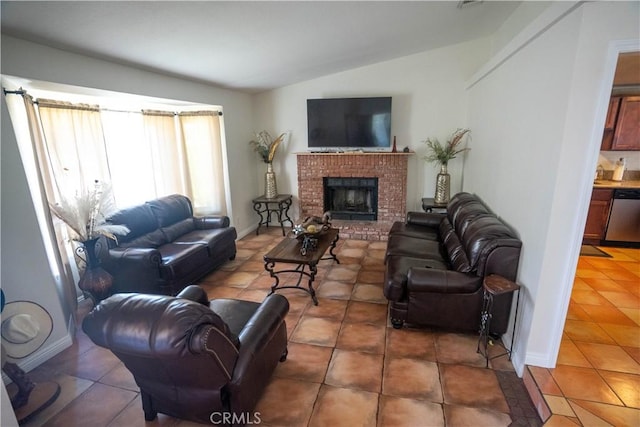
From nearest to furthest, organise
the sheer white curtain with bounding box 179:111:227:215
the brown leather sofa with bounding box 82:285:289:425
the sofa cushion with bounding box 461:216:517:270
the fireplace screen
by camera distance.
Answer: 1. the brown leather sofa with bounding box 82:285:289:425
2. the sofa cushion with bounding box 461:216:517:270
3. the sheer white curtain with bounding box 179:111:227:215
4. the fireplace screen

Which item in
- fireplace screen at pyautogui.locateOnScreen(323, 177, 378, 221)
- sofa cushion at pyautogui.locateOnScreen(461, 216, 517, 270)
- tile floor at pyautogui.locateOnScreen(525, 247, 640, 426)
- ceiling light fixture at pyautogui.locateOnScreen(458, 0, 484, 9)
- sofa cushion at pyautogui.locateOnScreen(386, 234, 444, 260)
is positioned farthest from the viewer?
fireplace screen at pyautogui.locateOnScreen(323, 177, 378, 221)

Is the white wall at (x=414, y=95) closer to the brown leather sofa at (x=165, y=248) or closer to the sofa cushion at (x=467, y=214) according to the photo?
the sofa cushion at (x=467, y=214)

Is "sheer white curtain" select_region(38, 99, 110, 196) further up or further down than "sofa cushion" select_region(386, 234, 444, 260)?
further up

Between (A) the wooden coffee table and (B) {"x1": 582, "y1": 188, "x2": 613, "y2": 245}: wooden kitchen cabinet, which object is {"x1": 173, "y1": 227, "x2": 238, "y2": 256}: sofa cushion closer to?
(A) the wooden coffee table

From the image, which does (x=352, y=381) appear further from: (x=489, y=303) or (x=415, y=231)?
(x=415, y=231)

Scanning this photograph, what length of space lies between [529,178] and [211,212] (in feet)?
13.9

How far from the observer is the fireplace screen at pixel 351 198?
5.31 meters

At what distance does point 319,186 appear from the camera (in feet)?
17.6

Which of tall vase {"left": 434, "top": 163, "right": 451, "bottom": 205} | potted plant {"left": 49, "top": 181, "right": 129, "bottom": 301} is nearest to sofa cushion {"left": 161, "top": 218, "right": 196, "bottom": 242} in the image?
potted plant {"left": 49, "top": 181, "right": 129, "bottom": 301}

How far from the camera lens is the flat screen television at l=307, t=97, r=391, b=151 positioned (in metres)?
4.89

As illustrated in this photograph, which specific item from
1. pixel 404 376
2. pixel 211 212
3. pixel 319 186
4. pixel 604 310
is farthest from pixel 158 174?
pixel 604 310

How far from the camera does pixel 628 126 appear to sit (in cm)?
416

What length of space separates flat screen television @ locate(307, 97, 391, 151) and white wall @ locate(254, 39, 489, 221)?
247 mm

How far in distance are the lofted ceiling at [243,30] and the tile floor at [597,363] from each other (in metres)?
3.10
